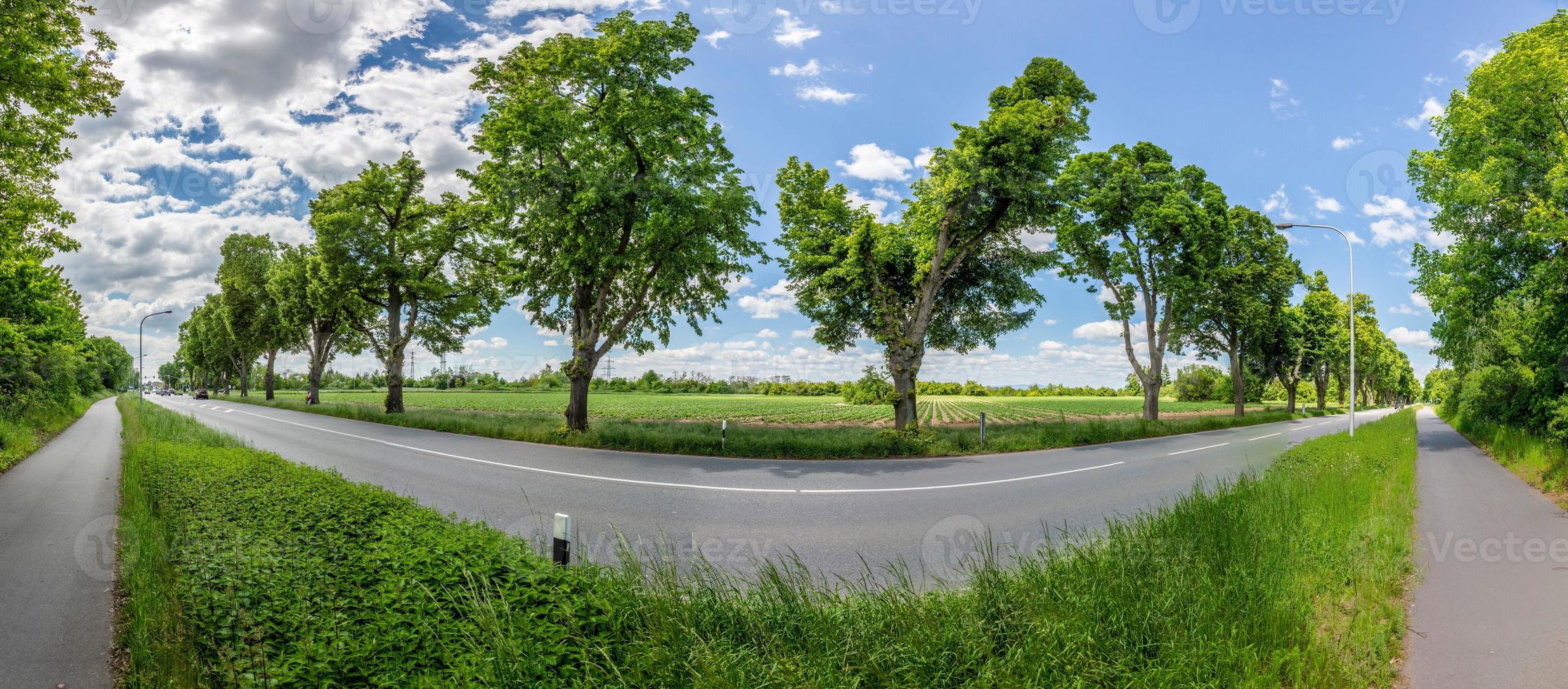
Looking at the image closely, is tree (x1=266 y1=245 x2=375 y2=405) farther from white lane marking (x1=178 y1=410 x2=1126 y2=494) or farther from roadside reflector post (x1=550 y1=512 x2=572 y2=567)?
roadside reflector post (x1=550 y1=512 x2=572 y2=567)

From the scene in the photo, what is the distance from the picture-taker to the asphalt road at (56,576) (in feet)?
14.5

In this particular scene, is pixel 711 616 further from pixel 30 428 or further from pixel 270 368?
pixel 270 368

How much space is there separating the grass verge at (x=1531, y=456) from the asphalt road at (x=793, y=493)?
4014mm

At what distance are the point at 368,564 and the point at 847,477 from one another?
8.57m

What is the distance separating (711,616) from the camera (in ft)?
12.6

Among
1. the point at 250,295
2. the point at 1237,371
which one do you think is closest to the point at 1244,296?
the point at 1237,371

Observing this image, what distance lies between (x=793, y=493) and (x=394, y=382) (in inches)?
1007

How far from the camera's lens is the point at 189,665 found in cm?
353

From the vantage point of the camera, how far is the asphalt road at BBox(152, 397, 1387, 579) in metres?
6.94

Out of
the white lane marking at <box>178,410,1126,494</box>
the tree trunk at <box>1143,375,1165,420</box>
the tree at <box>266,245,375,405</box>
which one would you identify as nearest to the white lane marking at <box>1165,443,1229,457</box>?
the white lane marking at <box>178,410,1126,494</box>

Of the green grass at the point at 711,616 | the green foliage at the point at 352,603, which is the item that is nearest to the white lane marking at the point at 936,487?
the green grass at the point at 711,616

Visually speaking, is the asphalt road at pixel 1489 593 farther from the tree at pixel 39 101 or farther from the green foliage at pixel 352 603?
the tree at pixel 39 101

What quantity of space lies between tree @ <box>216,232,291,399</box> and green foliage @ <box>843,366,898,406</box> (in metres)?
42.0

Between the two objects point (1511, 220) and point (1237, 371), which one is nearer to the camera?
point (1511, 220)
